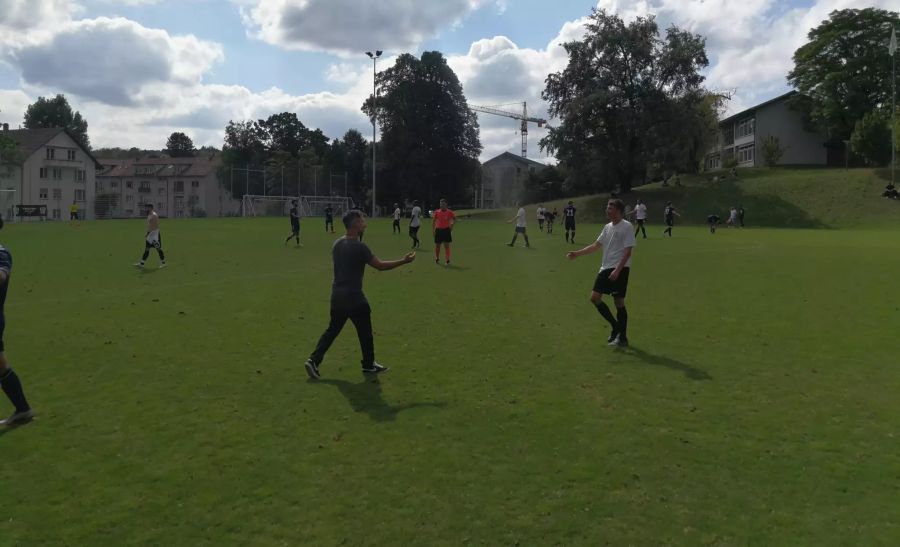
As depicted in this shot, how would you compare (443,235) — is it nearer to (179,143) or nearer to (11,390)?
(11,390)

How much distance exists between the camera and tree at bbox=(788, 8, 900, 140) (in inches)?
2761

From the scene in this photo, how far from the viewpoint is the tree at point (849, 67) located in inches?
2761

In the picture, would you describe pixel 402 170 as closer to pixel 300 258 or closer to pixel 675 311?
pixel 300 258

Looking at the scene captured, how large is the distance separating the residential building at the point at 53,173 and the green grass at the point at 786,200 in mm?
51473

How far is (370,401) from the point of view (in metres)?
6.57

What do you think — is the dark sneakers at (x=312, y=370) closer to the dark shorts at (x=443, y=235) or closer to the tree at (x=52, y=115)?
the dark shorts at (x=443, y=235)

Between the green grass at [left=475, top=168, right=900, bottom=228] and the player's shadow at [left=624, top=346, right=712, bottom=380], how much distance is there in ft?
155

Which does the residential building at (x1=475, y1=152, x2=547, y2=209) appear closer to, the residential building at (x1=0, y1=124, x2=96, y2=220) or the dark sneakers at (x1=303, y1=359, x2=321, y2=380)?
the residential building at (x1=0, y1=124, x2=96, y2=220)

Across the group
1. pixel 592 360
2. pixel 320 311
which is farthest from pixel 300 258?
pixel 592 360

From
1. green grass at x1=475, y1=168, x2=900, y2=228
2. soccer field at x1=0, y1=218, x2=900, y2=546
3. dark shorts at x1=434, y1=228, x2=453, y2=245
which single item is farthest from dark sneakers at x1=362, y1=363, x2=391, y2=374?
green grass at x1=475, y1=168, x2=900, y2=228

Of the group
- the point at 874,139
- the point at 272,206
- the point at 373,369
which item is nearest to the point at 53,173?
the point at 272,206

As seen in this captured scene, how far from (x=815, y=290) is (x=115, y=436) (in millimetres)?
13257

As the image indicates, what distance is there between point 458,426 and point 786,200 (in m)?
57.8

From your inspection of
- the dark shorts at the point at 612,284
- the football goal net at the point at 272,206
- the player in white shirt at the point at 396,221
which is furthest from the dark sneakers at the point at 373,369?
the football goal net at the point at 272,206
